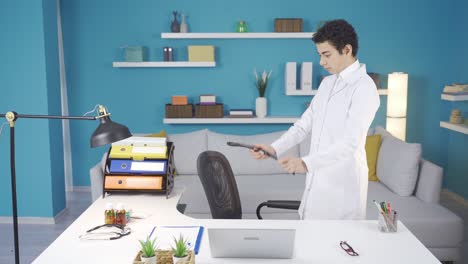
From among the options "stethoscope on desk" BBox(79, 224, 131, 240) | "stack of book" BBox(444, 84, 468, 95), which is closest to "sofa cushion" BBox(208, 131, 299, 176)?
"stack of book" BBox(444, 84, 468, 95)

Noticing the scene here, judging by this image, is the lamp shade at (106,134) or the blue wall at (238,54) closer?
the lamp shade at (106,134)

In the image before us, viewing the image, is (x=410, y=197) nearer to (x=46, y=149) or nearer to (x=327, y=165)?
(x=327, y=165)

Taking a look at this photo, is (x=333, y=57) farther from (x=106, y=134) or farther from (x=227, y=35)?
(x=227, y=35)

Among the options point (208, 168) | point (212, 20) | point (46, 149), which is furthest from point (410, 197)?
point (46, 149)

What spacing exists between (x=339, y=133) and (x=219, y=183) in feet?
2.14

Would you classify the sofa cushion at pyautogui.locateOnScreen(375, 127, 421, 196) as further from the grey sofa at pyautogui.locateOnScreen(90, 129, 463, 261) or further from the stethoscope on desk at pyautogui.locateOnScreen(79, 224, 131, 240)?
the stethoscope on desk at pyautogui.locateOnScreen(79, 224, 131, 240)

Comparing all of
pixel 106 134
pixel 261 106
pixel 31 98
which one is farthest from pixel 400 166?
pixel 31 98

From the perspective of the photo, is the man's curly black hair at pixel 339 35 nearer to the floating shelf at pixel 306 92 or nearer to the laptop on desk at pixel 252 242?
the laptop on desk at pixel 252 242

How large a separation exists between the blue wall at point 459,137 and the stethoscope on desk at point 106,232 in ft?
13.0

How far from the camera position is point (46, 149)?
4859mm

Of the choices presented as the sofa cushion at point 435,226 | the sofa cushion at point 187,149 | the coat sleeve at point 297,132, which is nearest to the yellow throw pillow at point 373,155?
the sofa cushion at point 435,226

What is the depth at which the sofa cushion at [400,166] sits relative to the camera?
169 inches

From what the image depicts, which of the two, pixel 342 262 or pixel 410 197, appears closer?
pixel 342 262

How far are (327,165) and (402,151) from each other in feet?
6.38
